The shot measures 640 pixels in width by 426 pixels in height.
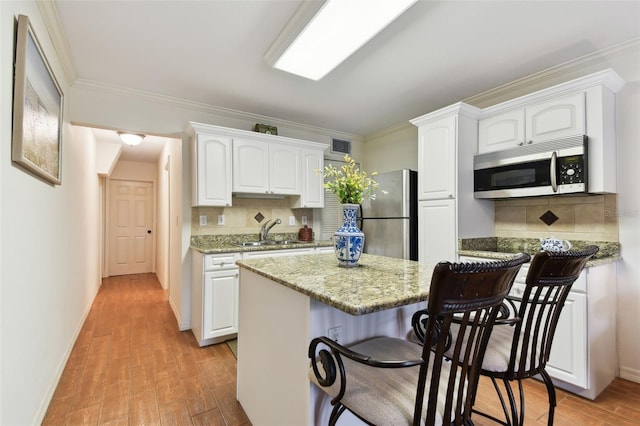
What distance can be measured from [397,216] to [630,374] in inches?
82.8

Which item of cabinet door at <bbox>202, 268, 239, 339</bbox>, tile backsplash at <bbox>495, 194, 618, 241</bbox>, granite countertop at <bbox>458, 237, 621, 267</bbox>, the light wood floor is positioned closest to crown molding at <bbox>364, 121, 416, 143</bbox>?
tile backsplash at <bbox>495, 194, 618, 241</bbox>

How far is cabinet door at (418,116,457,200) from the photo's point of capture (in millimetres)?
2799

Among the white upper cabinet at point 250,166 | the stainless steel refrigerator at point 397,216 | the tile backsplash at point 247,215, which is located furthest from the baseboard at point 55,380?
the stainless steel refrigerator at point 397,216

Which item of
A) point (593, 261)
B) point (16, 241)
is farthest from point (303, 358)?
point (593, 261)

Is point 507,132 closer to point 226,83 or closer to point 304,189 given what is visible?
point 304,189

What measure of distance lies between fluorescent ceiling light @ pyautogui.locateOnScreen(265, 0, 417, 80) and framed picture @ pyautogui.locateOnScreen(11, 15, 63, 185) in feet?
4.45

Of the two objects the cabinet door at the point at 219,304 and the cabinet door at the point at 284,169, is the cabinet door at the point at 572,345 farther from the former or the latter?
the cabinet door at the point at 284,169

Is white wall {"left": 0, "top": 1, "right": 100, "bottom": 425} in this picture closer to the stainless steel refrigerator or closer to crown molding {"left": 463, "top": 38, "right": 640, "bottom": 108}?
the stainless steel refrigerator

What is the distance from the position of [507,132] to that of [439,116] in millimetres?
598

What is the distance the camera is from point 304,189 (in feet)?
12.3

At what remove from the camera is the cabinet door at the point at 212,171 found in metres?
3.07

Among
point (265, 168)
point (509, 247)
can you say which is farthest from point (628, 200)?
point (265, 168)

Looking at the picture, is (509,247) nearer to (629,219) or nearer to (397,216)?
(629,219)

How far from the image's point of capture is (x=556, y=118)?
234 cm
